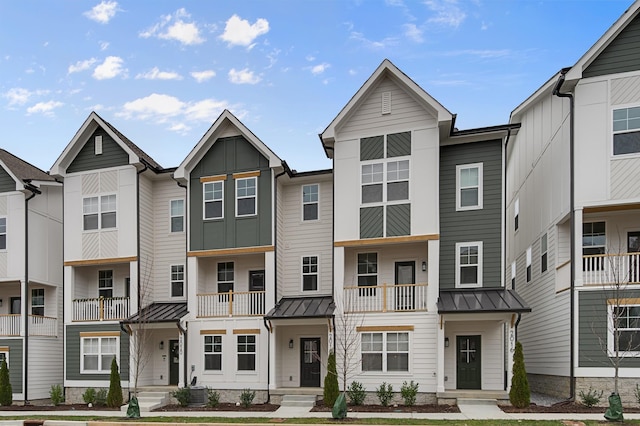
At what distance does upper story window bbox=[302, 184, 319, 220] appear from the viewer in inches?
822

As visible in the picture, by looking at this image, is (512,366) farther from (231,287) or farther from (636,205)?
(231,287)

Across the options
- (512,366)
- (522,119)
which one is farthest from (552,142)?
(512,366)

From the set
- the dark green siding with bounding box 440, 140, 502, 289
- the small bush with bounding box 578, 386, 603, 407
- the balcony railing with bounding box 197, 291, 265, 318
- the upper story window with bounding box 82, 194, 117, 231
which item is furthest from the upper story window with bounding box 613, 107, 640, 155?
the upper story window with bounding box 82, 194, 117, 231

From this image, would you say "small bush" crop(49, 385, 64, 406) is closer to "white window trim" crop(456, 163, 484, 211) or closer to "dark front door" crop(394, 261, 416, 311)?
"dark front door" crop(394, 261, 416, 311)

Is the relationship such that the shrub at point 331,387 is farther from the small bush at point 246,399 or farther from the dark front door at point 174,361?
the dark front door at point 174,361

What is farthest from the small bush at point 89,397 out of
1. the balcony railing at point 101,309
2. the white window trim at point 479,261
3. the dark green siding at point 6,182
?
the white window trim at point 479,261

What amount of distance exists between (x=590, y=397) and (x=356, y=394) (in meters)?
7.21

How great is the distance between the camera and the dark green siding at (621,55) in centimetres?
1602

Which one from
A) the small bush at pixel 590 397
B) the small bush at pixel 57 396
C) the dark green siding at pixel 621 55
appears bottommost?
the small bush at pixel 57 396

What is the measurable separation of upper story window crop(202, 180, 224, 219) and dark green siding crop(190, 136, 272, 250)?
184 mm

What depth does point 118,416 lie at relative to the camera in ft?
54.9

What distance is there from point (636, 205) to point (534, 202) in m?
5.22

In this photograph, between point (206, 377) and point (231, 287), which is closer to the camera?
point (206, 377)

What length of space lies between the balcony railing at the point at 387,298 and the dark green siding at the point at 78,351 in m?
9.55
